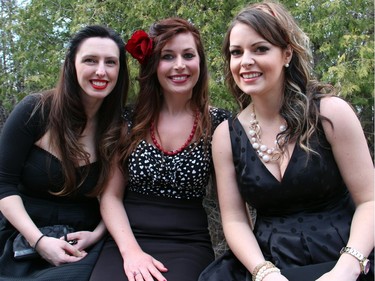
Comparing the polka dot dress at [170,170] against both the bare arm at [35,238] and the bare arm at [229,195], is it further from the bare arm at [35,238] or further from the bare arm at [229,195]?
the bare arm at [35,238]

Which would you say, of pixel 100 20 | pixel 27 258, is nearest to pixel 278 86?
pixel 27 258

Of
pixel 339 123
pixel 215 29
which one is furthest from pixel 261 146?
pixel 215 29

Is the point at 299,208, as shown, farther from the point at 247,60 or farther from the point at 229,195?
the point at 247,60

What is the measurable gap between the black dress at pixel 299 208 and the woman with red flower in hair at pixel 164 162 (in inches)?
15.5

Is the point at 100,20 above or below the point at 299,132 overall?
above

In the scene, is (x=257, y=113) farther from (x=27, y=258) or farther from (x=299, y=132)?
(x=27, y=258)

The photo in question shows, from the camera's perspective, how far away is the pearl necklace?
2.24 m

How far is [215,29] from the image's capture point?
4.38 meters

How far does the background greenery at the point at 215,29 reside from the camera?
418cm

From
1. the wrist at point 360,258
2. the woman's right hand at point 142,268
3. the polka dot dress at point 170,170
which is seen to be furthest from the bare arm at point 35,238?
the wrist at point 360,258

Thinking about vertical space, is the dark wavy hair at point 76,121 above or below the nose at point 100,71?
below

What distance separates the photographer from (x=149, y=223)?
2.63m

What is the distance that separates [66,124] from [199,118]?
0.75m

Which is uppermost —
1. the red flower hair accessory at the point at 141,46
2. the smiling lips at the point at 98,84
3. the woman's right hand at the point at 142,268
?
the red flower hair accessory at the point at 141,46
